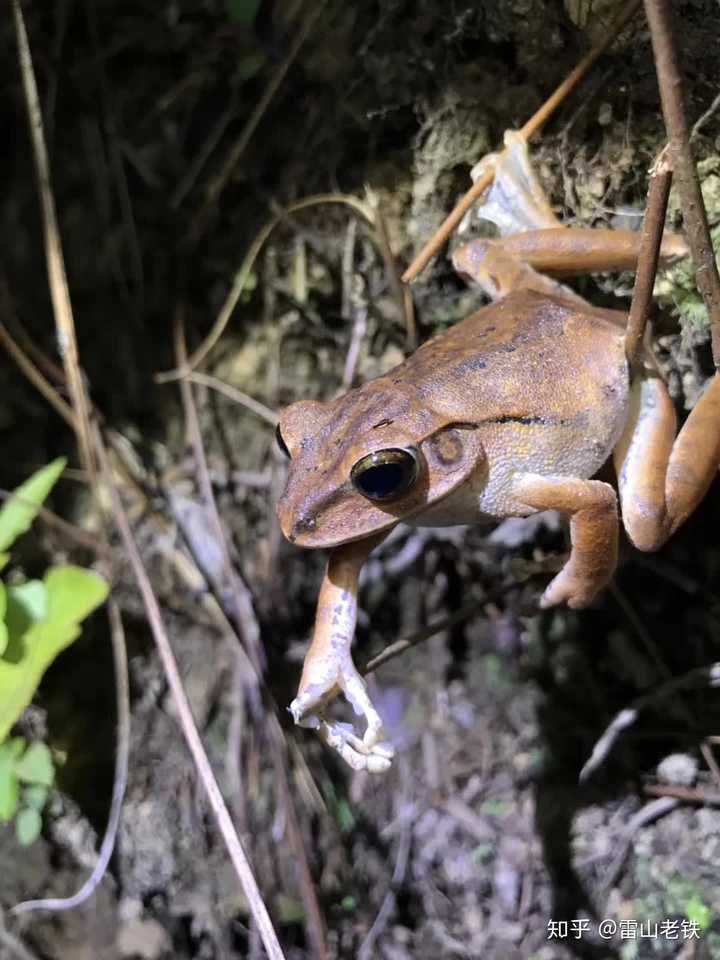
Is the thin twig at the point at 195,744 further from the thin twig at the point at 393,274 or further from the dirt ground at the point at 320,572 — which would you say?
the thin twig at the point at 393,274

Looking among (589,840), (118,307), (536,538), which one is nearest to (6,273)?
(118,307)

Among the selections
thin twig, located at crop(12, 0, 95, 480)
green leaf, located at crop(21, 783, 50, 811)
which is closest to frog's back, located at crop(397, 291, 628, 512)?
thin twig, located at crop(12, 0, 95, 480)

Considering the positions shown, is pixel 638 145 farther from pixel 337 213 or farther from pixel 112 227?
pixel 112 227

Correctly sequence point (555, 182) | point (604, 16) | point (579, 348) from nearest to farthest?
point (579, 348) < point (604, 16) < point (555, 182)

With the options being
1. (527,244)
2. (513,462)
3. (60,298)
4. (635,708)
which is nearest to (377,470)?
(513,462)

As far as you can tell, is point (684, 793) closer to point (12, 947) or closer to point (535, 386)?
point (535, 386)

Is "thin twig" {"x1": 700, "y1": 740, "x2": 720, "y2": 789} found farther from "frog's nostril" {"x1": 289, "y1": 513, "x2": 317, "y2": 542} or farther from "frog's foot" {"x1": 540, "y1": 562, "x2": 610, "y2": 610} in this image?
"frog's nostril" {"x1": 289, "y1": 513, "x2": 317, "y2": 542}

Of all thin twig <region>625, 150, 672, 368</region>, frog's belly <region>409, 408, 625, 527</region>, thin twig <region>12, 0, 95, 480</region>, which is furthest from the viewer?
thin twig <region>12, 0, 95, 480</region>

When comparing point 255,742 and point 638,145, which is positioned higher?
point 638,145
